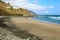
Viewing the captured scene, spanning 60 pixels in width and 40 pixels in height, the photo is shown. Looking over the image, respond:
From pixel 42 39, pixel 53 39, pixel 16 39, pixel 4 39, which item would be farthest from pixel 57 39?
pixel 4 39

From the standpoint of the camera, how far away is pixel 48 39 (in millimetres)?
10320

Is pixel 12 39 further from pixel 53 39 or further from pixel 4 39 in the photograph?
pixel 53 39

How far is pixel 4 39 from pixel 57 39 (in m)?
3.44

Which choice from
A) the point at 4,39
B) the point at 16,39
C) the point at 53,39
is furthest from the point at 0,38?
the point at 53,39

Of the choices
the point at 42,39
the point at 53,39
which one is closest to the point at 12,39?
the point at 42,39

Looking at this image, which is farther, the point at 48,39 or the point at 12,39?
the point at 48,39

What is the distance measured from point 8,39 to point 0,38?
44 cm

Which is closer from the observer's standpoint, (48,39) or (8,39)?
(8,39)

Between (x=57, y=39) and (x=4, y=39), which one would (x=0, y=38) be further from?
(x=57, y=39)

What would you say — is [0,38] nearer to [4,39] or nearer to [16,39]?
[4,39]

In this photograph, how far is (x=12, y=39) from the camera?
9.26 m

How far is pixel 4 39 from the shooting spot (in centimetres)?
896

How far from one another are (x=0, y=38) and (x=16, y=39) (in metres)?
0.90

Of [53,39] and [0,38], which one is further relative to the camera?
[53,39]
